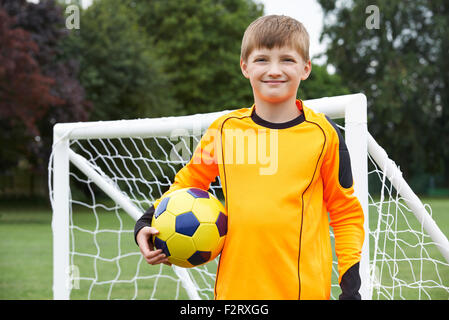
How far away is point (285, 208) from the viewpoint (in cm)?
154

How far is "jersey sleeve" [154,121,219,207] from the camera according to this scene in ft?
5.65

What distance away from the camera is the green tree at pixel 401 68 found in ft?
79.6

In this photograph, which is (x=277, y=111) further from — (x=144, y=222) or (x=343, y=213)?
(x=144, y=222)

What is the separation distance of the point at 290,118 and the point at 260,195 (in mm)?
259

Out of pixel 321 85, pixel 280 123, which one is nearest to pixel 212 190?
pixel 280 123

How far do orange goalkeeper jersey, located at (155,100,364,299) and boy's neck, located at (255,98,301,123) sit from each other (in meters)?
0.02

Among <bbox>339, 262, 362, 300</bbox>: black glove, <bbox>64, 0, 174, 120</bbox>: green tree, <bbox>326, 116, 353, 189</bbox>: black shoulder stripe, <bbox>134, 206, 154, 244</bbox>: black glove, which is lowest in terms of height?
<bbox>339, 262, 362, 300</bbox>: black glove

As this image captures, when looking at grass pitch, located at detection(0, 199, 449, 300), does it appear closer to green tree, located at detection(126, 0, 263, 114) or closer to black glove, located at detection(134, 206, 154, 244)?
black glove, located at detection(134, 206, 154, 244)

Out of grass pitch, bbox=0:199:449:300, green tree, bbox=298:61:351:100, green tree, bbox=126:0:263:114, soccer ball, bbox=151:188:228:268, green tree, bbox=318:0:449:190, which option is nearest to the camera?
soccer ball, bbox=151:188:228:268

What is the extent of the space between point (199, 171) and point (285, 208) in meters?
0.37

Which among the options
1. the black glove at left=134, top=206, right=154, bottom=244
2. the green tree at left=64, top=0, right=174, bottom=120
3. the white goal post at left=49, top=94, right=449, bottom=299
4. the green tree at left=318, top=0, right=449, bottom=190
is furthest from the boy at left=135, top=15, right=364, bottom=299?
the green tree at left=318, top=0, right=449, bottom=190

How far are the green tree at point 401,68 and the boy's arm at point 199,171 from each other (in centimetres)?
2307

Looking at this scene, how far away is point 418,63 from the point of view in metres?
25.4
